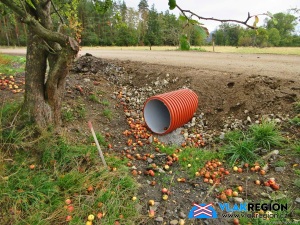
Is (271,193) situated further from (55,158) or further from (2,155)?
(2,155)

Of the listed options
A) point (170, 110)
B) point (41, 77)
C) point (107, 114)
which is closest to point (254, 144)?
point (170, 110)

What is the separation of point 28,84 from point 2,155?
3.95 ft

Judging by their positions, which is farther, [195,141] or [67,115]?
[195,141]

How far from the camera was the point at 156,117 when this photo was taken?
18.5 ft

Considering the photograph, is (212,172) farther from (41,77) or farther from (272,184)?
(41,77)

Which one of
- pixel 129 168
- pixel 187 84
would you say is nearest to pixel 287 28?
pixel 187 84

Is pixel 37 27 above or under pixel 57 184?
above

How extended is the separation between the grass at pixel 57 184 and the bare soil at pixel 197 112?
345 millimetres

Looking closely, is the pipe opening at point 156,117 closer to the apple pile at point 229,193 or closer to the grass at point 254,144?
the grass at point 254,144

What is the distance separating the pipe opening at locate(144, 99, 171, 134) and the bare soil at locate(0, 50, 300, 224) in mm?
545

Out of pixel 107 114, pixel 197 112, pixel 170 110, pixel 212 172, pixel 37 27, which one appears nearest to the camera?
pixel 37 27

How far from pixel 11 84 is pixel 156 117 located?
3.60 m

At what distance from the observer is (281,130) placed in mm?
4340

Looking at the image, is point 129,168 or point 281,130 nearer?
point 129,168
